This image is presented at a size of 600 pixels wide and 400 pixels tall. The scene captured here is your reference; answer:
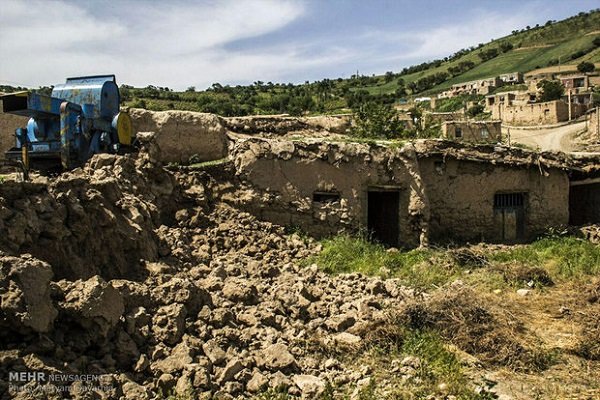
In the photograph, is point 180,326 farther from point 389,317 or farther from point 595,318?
point 595,318

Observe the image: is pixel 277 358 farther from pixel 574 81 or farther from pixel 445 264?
pixel 574 81

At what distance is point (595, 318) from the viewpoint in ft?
22.6

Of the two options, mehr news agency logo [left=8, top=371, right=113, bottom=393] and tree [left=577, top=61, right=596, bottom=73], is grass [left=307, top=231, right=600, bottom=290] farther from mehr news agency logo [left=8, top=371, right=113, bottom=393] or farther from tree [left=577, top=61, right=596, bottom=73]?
tree [left=577, top=61, right=596, bottom=73]

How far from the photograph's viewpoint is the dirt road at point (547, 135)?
3113 centimetres

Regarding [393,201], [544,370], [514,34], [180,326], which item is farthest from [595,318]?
[514,34]

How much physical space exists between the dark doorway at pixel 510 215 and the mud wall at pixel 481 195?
0.09 metres

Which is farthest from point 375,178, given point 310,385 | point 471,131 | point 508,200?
point 471,131

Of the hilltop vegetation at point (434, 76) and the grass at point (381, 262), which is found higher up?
the hilltop vegetation at point (434, 76)

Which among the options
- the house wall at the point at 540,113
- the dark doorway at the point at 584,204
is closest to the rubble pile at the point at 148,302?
the dark doorway at the point at 584,204

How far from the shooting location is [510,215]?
1126 centimetres

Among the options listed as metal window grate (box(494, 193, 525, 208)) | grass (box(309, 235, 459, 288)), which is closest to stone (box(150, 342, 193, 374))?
grass (box(309, 235, 459, 288))

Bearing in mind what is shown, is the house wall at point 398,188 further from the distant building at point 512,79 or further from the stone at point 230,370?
the distant building at point 512,79

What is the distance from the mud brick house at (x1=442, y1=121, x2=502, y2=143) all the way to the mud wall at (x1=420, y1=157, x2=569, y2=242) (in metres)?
14.5

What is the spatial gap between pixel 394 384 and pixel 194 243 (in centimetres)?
400
